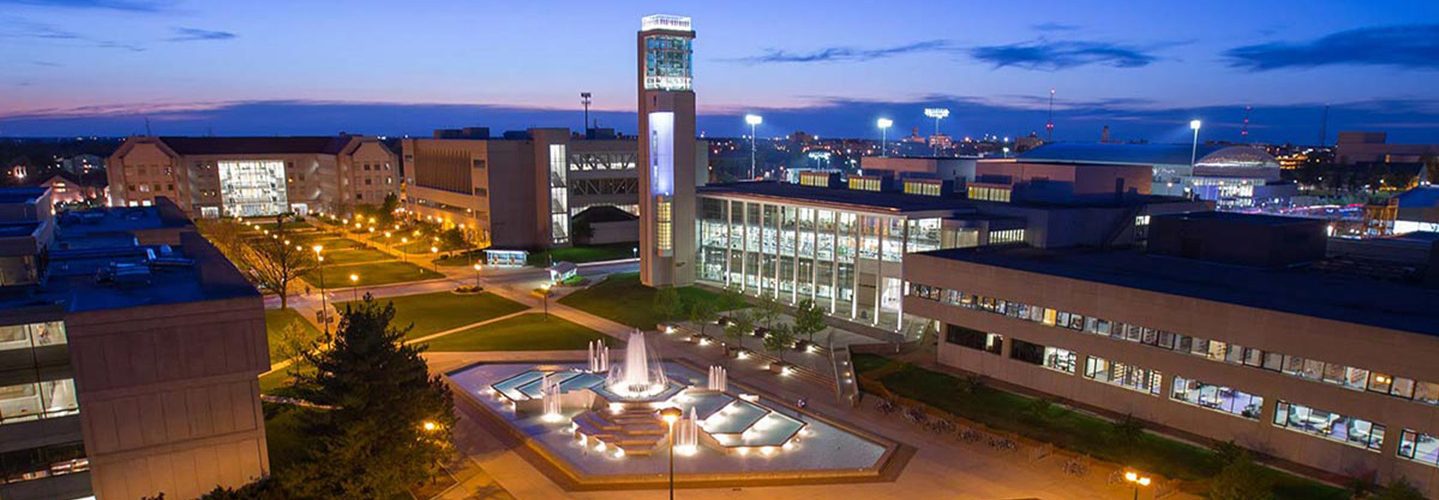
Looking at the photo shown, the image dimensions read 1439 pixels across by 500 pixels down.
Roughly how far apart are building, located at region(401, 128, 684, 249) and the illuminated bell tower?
95.6 ft

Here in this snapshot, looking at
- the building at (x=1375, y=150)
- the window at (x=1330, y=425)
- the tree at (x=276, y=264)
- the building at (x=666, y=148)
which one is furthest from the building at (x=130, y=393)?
the building at (x=1375, y=150)

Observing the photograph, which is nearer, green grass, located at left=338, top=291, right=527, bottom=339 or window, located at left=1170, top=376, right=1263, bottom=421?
window, located at left=1170, top=376, right=1263, bottom=421

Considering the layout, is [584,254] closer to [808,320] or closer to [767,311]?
[767,311]

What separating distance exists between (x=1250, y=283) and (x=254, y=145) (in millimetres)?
141039

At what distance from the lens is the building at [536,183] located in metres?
97.8

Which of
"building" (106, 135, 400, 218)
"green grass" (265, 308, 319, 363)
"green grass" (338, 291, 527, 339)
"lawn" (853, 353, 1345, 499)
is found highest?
"building" (106, 135, 400, 218)

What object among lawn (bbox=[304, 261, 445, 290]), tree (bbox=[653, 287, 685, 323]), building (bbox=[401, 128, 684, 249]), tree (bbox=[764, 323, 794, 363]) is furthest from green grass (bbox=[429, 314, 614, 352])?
building (bbox=[401, 128, 684, 249])

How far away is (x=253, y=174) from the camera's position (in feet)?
417

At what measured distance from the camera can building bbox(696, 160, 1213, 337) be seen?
54.8m

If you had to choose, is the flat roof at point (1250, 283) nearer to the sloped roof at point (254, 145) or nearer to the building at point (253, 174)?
the building at point (253, 174)

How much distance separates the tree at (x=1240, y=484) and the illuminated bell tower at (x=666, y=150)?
51.0 metres

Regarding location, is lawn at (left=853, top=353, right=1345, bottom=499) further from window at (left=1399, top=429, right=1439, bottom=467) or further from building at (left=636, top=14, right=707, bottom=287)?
building at (left=636, top=14, right=707, bottom=287)

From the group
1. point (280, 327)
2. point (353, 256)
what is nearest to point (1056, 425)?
point (280, 327)

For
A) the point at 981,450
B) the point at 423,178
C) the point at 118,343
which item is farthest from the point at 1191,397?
the point at 423,178
